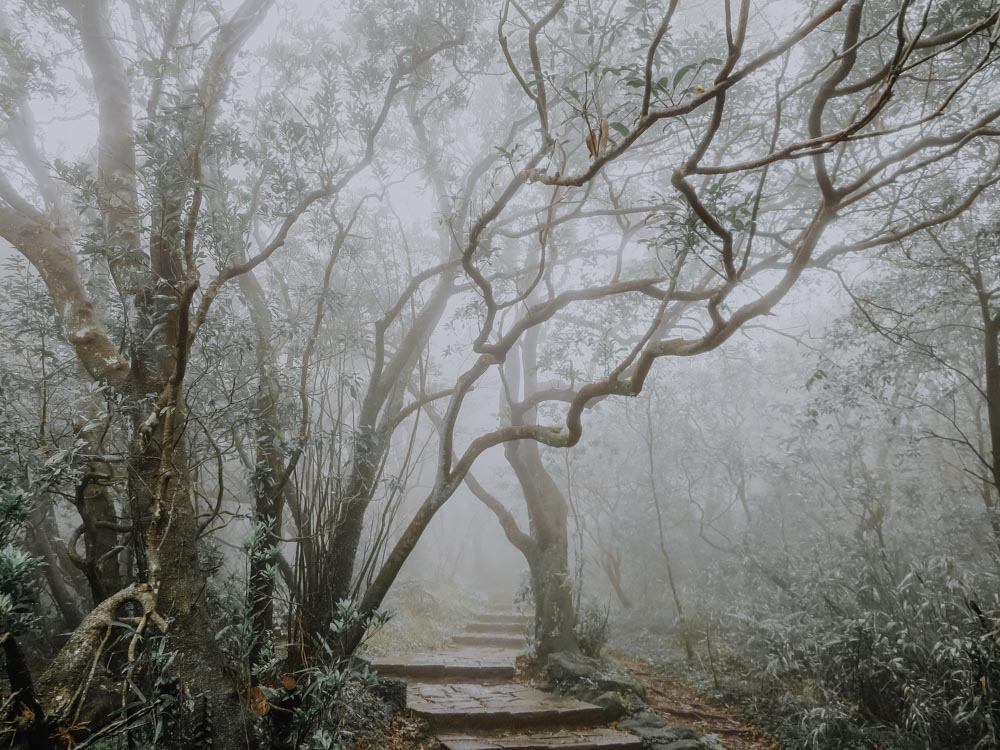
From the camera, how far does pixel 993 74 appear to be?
16.2 ft

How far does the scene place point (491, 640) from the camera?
9.65 metres

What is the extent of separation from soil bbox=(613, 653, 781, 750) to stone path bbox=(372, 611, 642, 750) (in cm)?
90

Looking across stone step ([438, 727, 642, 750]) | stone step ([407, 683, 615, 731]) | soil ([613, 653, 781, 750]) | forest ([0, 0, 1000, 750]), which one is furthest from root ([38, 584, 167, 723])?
soil ([613, 653, 781, 750])

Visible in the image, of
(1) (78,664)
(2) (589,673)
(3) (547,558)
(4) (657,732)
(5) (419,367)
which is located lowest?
(4) (657,732)

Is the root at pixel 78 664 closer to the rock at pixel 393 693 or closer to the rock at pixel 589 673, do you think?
the rock at pixel 393 693

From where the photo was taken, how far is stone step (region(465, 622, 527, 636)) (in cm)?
Answer: 1059

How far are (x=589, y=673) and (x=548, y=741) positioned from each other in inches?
53.5

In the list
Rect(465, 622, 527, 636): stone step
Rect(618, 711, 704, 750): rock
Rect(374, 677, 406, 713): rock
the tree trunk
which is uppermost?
the tree trunk

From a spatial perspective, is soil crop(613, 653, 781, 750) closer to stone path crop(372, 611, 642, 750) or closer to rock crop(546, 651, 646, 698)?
rock crop(546, 651, 646, 698)

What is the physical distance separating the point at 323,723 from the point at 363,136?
5.53 m

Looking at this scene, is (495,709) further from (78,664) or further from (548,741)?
(78,664)

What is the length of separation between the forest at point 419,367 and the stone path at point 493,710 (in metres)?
0.05

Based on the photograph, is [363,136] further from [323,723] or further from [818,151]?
[323,723]

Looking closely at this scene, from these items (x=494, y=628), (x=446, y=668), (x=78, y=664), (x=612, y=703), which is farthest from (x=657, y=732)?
(x=494, y=628)
